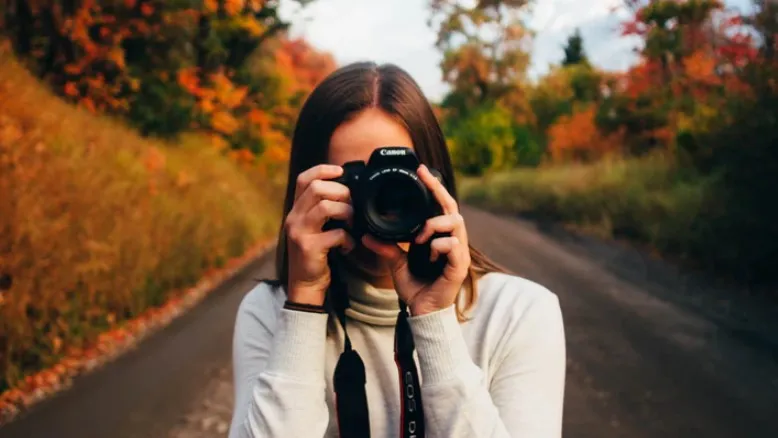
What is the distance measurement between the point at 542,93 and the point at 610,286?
139ft

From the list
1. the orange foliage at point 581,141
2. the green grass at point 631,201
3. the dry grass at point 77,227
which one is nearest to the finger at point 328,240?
the dry grass at point 77,227

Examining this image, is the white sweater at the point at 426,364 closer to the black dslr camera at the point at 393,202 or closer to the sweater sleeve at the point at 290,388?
the sweater sleeve at the point at 290,388

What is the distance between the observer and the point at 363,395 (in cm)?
133

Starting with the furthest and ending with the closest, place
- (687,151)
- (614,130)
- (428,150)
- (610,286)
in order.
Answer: (614,130) < (687,151) < (610,286) < (428,150)

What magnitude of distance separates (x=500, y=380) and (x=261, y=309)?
1.57ft

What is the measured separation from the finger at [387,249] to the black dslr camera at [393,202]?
0.04ft

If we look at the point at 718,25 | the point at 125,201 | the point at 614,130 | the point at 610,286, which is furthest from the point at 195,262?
the point at 614,130

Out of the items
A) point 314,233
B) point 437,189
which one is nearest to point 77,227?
point 314,233

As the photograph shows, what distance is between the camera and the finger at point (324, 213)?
1.44 m

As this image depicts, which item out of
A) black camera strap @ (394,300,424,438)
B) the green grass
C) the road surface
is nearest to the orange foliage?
the green grass

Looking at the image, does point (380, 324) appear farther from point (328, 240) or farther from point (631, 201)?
point (631, 201)

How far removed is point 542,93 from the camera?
4994cm

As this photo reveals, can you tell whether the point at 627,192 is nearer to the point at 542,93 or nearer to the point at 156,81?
the point at 156,81

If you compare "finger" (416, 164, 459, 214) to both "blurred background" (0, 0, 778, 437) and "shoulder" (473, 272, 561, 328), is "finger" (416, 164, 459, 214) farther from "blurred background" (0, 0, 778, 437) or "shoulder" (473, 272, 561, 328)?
"blurred background" (0, 0, 778, 437)
